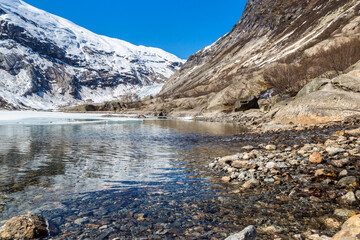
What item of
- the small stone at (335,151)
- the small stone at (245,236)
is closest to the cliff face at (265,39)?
the small stone at (335,151)

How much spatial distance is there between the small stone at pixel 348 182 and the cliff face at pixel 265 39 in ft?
186

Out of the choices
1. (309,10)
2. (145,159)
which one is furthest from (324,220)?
(309,10)

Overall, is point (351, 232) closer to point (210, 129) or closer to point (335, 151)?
point (335, 151)

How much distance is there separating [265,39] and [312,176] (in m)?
142

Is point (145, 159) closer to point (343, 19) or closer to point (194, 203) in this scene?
point (194, 203)

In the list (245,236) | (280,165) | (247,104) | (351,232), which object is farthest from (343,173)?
(247,104)

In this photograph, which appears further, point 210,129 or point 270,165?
point 210,129

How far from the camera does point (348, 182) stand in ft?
21.4

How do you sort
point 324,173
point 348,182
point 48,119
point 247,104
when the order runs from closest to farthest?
1. point 348,182
2. point 324,173
3. point 247,104
4. point 48,119

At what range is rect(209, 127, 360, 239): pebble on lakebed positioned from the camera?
5430 mm

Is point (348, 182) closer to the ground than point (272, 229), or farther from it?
farther from it

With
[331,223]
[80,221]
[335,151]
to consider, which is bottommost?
[80,221]

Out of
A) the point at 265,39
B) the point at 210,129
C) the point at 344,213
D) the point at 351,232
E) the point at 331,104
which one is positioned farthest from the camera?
the point at 265,39

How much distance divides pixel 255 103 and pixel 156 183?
4926 centimetres
